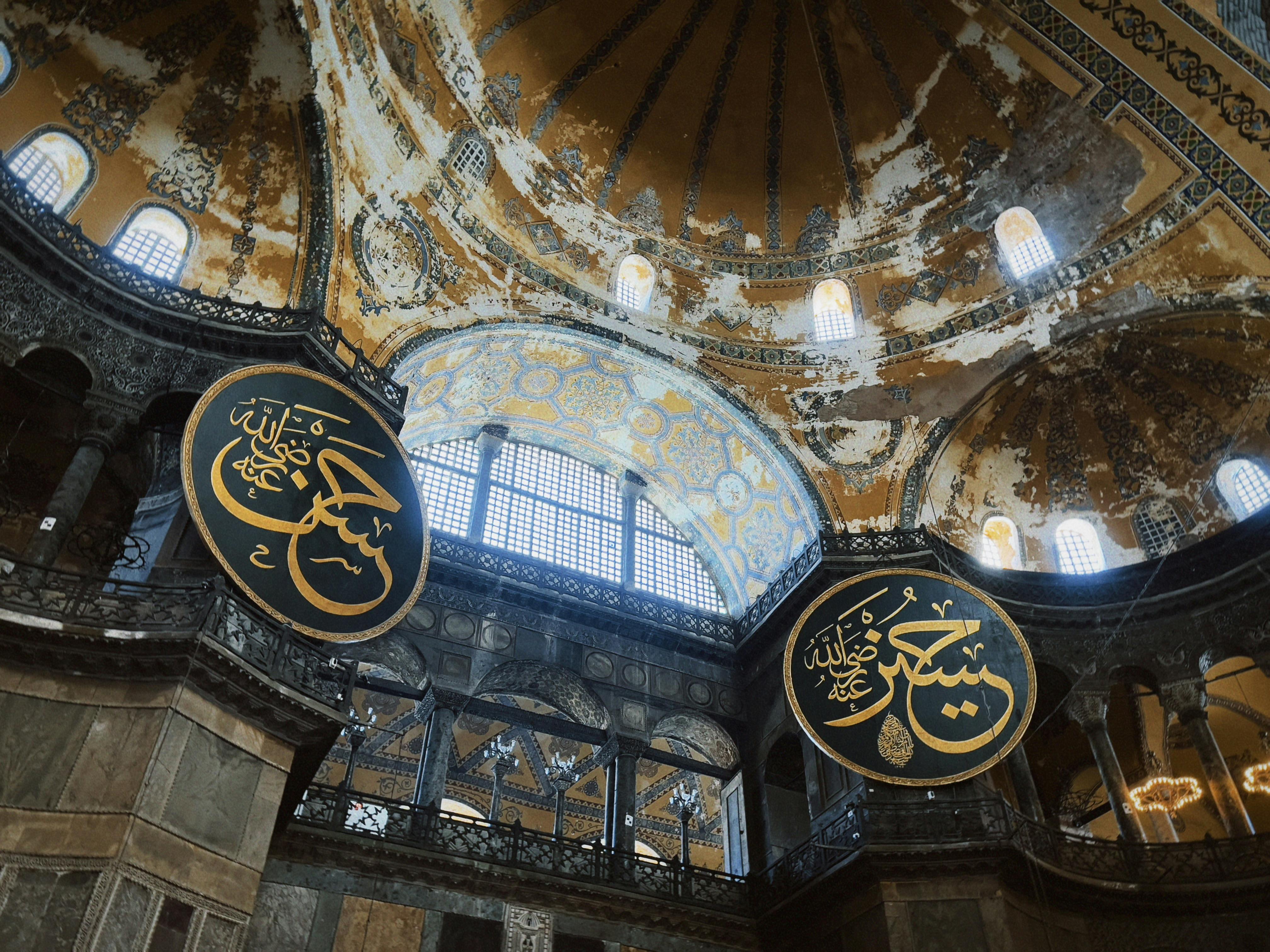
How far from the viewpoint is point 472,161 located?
14180 millimetres

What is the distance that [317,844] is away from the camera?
31.2ft

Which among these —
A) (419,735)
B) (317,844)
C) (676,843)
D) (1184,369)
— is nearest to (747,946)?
(317,844)

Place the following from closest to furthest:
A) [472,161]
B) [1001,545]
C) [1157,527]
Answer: [1157,527] → [472,161] → [1001,545]

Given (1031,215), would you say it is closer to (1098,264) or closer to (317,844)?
(1098,264)

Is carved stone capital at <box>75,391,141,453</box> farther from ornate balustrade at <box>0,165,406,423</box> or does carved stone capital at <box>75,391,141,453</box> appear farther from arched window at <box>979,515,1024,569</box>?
arched window at <box>979,515,1024,569</box>

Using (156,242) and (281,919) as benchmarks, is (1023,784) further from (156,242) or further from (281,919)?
(156,242)

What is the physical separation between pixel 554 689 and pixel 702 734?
2.21 m

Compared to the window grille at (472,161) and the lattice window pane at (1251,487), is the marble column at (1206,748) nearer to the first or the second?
the lattice window pane at (1251,487)

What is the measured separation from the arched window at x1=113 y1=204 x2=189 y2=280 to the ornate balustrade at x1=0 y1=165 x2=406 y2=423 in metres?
0.77

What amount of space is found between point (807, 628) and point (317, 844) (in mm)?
6059

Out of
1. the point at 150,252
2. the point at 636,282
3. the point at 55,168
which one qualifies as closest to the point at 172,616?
the point at 150,252

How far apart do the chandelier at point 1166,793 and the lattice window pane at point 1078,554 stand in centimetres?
318

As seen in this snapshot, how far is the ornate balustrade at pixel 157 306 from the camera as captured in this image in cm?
953

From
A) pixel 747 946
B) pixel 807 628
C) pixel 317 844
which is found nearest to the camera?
pixel 317 844
